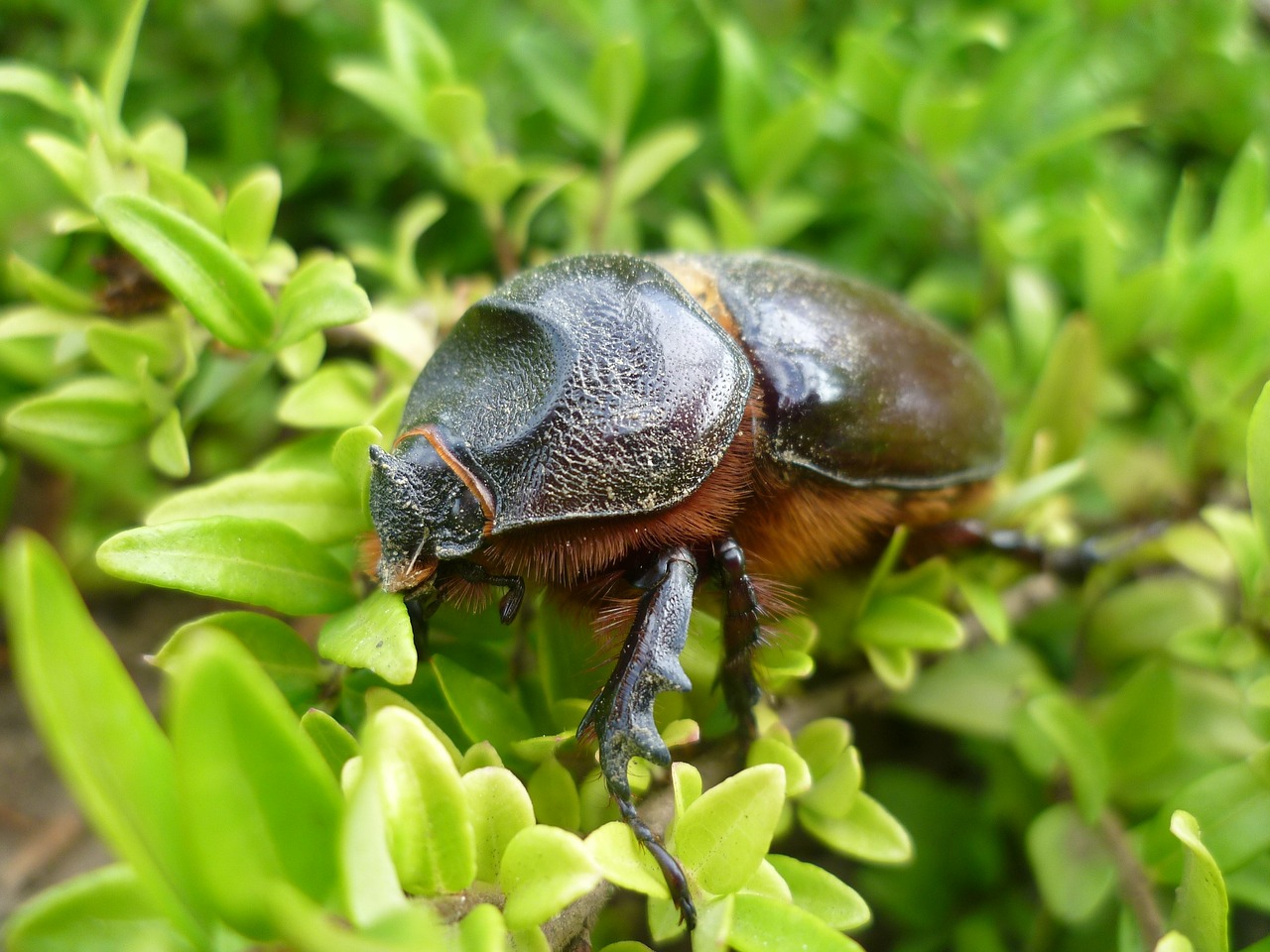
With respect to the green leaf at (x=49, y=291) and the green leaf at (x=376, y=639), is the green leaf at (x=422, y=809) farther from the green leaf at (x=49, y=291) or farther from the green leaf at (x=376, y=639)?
the green leaf at (x=49, y=291)

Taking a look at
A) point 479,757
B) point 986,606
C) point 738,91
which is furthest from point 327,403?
point 738,91

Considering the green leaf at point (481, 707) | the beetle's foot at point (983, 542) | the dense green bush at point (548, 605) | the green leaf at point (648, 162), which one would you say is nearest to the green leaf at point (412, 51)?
the dense green bush at point (548, 605)

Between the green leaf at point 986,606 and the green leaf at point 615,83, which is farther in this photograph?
the green leaf at point 615,83

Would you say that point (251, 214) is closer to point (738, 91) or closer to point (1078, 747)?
point (738, 91)

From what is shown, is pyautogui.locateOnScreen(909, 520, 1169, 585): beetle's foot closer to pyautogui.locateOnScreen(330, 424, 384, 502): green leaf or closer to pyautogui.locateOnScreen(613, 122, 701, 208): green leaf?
pyautogui.locateOnScreen(613, 122, 701, 208): green leaf

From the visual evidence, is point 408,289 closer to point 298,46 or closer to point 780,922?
point 298,46

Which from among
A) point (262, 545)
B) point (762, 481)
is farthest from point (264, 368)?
point (762, 481)
